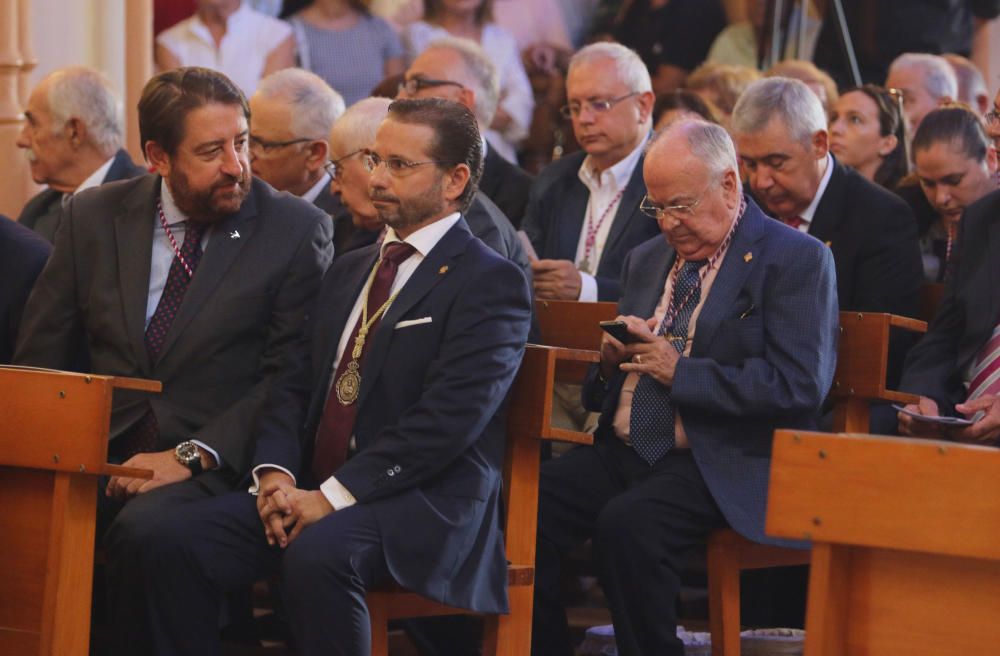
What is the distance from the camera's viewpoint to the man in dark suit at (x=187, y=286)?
3811 mm

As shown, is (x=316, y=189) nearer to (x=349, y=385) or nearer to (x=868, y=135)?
(x=349, y=385)

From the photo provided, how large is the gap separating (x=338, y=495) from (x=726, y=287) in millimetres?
1096

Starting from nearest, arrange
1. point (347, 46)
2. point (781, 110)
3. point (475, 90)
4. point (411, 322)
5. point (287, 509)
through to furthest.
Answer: point (287, 509)
point (411, 322)
point (781, 110)
point (475, 90)
point (347, 46)

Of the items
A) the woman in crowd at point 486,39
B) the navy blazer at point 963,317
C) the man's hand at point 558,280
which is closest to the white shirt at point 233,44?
the woman in crowd at point 486,39

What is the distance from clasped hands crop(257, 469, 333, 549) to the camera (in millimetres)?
3420

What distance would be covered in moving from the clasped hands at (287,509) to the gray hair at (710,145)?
126 centimetres

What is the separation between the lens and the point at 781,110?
461cm

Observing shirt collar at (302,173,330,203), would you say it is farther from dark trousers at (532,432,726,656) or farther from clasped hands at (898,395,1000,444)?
clasped hands at (898,395,1000,444)

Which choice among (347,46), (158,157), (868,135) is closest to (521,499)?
(158,157)

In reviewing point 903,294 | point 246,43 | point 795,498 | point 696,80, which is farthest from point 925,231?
point 246,43

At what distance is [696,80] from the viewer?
672 centimetres

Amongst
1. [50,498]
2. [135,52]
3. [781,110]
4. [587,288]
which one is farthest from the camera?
[135,52]

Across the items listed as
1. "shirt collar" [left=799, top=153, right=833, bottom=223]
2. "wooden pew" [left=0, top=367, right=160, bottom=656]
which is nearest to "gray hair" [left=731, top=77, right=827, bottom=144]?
"shirt collar" [left=799, top=153, right=833, bottom=223]

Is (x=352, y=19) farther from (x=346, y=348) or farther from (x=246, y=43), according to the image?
(x=346, y=348)
